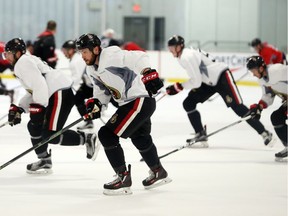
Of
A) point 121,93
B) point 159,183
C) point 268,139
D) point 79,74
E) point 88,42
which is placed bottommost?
point 268,139

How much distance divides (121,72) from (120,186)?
660 millimetres

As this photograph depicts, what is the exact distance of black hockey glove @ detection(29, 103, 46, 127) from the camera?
4.79 m

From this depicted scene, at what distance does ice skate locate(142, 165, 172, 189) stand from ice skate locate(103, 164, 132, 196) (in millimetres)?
146

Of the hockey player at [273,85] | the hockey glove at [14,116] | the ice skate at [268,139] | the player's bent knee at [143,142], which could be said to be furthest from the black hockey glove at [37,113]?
the ice skate at [268,139]

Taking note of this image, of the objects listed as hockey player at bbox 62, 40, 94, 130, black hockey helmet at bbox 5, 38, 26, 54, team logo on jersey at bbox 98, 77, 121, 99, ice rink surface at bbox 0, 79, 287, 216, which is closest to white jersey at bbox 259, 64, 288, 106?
ice rink surface at bbox 0, 79, 287, 216

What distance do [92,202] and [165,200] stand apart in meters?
0.41

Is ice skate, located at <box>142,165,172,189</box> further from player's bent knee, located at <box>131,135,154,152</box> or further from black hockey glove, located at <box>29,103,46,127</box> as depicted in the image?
black hockey glove, located at <box>29,103,46,127</box>

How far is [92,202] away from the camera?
→ 13.6 ft

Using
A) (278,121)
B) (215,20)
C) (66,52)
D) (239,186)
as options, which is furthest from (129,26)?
(239,186)

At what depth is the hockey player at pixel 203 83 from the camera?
6.45 m

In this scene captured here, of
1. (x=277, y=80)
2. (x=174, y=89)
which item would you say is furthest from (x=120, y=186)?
(x=174, y=89)

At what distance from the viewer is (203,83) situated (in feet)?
22.2

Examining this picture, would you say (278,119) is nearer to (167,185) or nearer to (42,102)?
(167,185)

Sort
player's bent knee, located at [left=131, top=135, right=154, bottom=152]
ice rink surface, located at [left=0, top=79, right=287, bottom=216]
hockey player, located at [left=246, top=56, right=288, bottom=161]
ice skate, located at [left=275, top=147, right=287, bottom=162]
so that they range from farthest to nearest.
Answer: ice skate, located at [left=275, top=147, right=287, bottom=162] < hockey player, located at [left=246, top=56, right=288, bottom=161] < player's bent knee, located at [left=131, top=135, right=154, bottom=152] < ice rink surface, located at [left=0, top=79, right=287, bottom=216]
